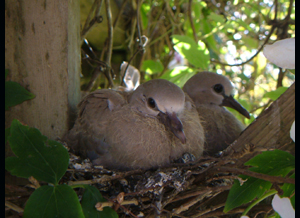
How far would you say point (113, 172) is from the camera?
963 mm

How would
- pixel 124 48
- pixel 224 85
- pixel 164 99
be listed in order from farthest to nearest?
pixel 124 48, pixel 224 85, pixel 164 99

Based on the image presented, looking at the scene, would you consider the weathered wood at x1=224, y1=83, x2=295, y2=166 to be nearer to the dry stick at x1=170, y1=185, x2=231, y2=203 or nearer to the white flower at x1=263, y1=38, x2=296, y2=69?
the dry stick at x1=170, y1=185, x2=231, y2=203

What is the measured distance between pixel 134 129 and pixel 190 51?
1.77ft

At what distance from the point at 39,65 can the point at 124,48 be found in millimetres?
1277

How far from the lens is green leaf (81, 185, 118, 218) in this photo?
0.72 meters

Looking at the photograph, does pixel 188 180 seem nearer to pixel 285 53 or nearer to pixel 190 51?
pixel 285 53

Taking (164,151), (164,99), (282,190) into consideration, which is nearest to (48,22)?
(164,99)

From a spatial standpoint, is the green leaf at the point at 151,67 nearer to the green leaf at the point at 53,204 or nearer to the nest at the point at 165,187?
the nest at the point at 165,187

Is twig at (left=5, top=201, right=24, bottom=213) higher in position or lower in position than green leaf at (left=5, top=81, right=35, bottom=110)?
lower

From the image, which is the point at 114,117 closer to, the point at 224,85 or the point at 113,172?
the point at 113,172

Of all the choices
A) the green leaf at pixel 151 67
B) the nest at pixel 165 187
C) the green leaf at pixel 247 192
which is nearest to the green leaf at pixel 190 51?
the green leaf at pixel 151 67

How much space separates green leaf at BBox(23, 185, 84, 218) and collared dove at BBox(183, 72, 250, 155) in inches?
33.3

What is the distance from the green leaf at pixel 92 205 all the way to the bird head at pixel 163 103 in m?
0.35

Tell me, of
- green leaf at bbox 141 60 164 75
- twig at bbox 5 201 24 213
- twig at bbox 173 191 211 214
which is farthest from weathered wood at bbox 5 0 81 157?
green leaf at bbox 141 60 164 75
